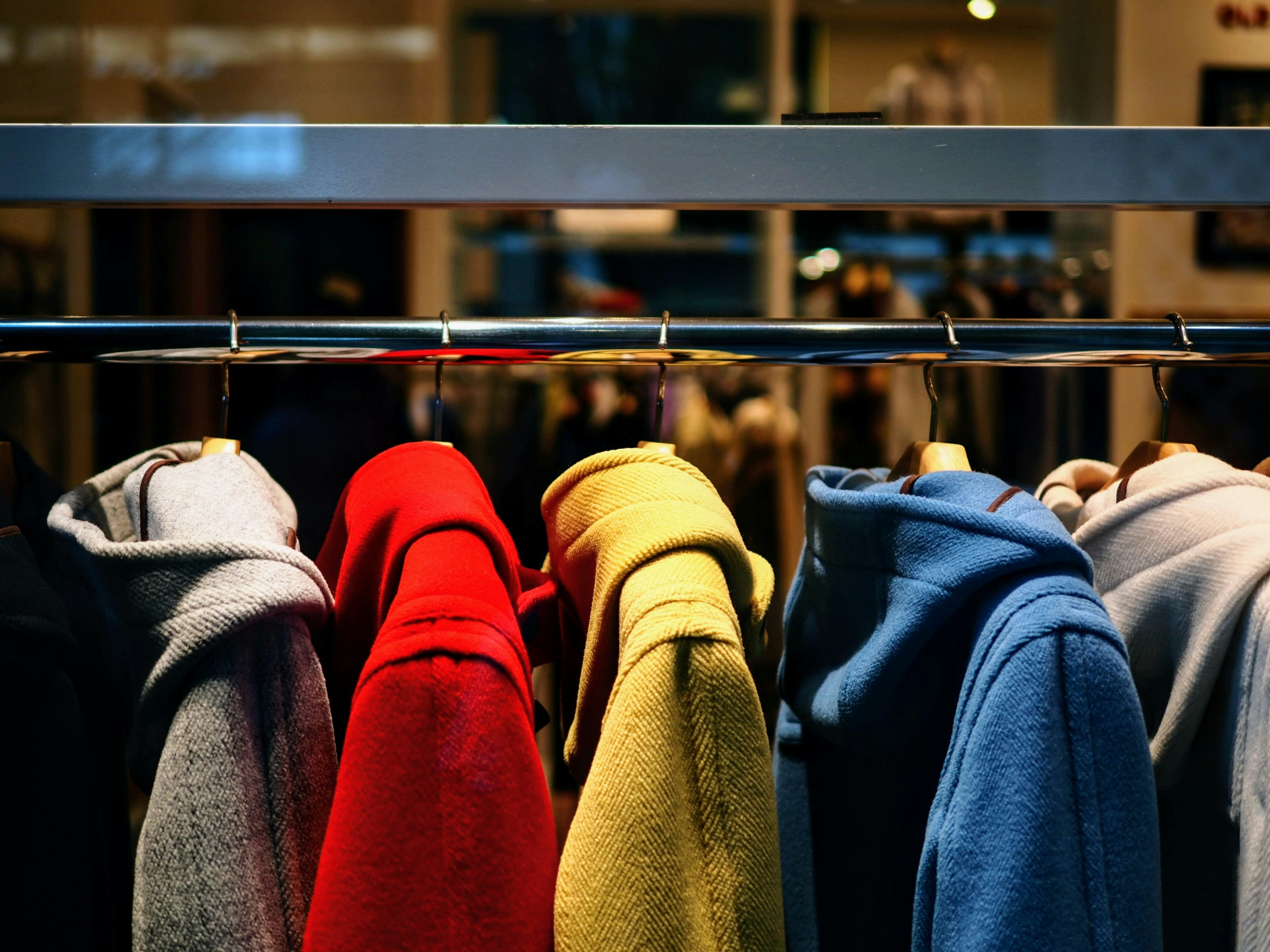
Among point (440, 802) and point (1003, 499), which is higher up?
point (1003, 499)

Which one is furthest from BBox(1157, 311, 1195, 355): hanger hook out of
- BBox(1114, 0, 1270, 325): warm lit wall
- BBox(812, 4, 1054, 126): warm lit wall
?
BBox(812, 4, 1054, 126): warm lit wall

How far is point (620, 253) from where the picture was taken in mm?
2375

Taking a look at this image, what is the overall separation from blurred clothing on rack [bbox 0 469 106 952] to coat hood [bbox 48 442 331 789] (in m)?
0.03

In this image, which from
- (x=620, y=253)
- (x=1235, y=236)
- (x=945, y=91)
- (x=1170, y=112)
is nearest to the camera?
(x=1170, y=112)

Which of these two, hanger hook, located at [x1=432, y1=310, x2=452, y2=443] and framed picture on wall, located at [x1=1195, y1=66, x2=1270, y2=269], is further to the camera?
framed picture on wall, located at [x1=1195, y1=66, x2=1270, y2=269]

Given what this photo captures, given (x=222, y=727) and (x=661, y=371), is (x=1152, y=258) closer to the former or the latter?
(x=661, y=371)

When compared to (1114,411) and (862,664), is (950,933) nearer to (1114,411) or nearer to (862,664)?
(862,664)

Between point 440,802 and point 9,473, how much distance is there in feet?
1.27

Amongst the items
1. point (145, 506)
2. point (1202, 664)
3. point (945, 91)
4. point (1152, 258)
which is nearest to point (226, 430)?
point (145, 506)

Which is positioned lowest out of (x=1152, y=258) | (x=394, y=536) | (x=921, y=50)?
(x=394, y=536)

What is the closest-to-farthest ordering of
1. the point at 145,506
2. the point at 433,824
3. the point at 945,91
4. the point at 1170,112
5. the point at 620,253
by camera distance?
the point at 433,824
the point at 145,506
the point at 1170,112
the point at 945,91
the point at 620,253

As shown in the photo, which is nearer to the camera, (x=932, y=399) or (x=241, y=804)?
(x=241, y=804)

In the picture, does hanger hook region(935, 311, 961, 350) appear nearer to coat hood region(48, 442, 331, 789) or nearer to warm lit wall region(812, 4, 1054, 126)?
coat hood region(48, 442, 331, 789)

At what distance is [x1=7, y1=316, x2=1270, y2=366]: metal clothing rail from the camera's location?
559 millimetres
